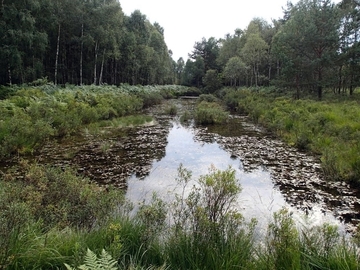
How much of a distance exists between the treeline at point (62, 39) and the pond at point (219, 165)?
41.4ft

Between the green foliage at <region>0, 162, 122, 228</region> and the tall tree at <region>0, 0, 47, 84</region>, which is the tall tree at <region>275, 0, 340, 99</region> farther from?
the green foliage at <region>0, 162, 122, 228</region>

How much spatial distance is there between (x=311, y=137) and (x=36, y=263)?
10.7 metres

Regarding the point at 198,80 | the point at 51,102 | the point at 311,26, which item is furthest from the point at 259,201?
the point at 198,80

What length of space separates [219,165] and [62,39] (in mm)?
27264

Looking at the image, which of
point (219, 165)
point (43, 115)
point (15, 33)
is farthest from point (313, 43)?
point (15, 33)

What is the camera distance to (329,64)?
828 inches

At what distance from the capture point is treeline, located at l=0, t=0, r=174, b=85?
19.5 meters

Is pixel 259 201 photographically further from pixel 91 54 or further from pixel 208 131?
pixel 91 54

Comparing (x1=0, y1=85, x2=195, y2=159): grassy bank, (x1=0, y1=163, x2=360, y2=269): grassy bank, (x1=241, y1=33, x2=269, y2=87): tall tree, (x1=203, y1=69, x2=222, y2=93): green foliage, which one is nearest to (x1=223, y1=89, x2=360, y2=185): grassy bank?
(x1=0, y1=163, x2=360, y2=269): grassy bank

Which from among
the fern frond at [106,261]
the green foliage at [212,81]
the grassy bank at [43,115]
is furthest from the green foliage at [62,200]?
the green foliage at [212,81]

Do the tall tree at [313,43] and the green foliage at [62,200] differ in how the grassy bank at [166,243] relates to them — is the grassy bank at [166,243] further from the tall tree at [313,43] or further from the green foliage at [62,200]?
the tall tree at [313,43]

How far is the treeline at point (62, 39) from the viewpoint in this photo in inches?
770

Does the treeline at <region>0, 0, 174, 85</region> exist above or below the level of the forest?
above

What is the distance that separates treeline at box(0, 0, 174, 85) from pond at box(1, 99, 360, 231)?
12633mm
